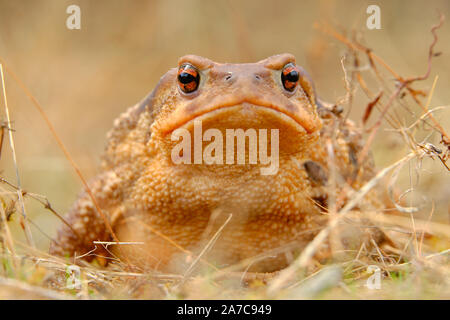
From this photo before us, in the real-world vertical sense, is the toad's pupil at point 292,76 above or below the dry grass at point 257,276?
above

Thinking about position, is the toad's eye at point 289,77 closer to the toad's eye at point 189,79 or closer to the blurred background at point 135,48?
the toad's eye at point 189,79

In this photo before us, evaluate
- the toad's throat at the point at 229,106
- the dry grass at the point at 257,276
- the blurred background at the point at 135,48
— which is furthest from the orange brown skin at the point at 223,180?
the blurred background at the point at 135,48

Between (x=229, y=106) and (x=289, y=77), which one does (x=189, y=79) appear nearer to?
(x=229, y=106)

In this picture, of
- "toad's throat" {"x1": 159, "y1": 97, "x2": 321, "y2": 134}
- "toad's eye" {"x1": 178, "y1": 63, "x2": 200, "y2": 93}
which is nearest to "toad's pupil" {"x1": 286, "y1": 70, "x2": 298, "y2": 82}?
"toad's throat" {"x1": 159, "y1": 97, "x2": 321, "y2": 134}

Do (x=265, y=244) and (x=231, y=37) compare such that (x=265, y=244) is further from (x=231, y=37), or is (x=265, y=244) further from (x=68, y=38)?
(x=68, y=38)
